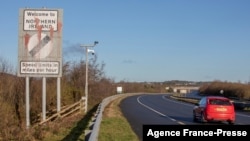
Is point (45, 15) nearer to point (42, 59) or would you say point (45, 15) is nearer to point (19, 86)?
point (42, 59)

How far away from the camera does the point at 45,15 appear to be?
83.1 ft

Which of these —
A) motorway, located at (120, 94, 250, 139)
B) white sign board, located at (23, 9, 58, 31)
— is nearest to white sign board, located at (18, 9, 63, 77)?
white sign board, located at (23, 9, 58, 31)

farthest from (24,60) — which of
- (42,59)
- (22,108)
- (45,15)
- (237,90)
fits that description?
(237,90)

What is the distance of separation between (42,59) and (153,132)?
14.3 m

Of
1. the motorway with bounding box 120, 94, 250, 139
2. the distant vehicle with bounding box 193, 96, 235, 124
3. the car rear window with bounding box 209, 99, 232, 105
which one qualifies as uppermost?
the car rear window with bounding box 209, 99, 232, 105

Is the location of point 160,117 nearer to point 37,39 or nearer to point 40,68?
point 40,68

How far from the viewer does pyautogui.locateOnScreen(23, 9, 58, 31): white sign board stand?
25.3 meters

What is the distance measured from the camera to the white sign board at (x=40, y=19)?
82.9 feet

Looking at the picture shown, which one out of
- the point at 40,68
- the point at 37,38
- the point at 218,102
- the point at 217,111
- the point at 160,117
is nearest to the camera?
the point at 37,38

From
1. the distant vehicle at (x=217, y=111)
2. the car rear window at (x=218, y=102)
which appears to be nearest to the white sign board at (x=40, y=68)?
the distant vehicle at (x=217, y=111)

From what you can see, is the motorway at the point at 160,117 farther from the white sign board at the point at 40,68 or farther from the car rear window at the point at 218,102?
the white sign board at the point at 40,68

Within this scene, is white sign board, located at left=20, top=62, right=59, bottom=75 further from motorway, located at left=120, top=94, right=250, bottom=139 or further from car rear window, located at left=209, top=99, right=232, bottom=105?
car rear window, located at left=209, top=99, right=232, bottom=105

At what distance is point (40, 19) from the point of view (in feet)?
82.9

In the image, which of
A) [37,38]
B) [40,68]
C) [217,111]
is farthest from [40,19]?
→ [217,111]
